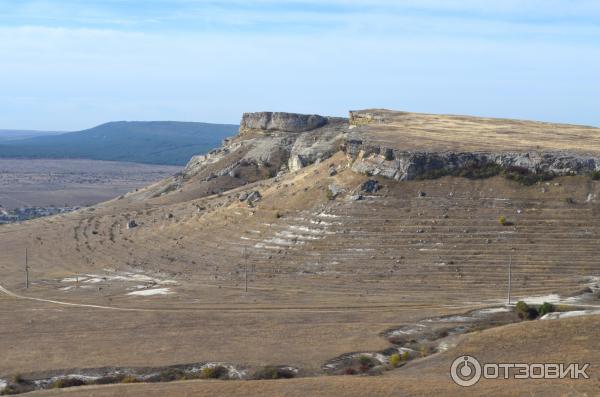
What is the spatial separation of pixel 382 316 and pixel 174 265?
970 inches

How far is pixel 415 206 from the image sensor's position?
68.2 meters

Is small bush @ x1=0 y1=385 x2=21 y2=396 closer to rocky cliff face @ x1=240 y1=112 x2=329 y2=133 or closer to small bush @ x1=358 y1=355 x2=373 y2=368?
small bush @ x1=358 y1=355 x2=373 y2=368

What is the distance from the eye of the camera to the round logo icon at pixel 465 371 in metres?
35.7

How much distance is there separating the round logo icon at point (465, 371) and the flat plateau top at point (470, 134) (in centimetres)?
3541

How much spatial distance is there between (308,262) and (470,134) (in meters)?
25.1

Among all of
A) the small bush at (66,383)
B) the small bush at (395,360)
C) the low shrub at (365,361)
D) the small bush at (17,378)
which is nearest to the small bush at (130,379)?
the small bush at (66,383)

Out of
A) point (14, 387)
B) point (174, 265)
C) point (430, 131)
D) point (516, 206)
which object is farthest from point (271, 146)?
point (14, 387)

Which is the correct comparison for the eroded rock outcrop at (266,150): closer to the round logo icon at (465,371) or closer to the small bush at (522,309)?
the small bush at (522,309)

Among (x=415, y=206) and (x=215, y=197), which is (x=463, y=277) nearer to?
(x=415, y=206)

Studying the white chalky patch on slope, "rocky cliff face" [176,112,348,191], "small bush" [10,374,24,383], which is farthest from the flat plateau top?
"small bush" [10,374,24,383]

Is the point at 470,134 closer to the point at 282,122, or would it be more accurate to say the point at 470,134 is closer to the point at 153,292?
the point at 153,292

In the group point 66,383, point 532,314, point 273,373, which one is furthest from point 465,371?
point 66,383

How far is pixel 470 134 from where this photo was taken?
270ft

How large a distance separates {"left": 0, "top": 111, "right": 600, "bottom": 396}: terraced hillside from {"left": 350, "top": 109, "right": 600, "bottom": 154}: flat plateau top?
24.2 inches
